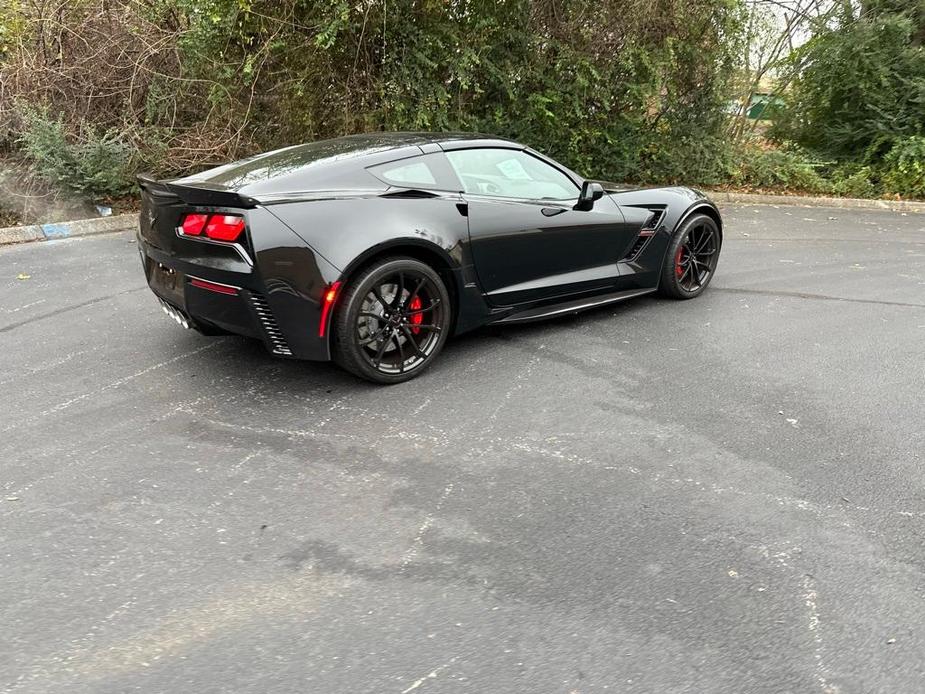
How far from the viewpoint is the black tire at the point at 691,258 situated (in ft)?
18.7

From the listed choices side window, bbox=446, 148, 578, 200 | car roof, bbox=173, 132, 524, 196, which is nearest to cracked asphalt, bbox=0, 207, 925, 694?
side window, bbox=446, 148, 578, 200

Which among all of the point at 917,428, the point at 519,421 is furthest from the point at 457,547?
the point at 917,428

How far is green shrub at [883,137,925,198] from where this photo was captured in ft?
38.0

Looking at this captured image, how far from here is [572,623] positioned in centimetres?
238

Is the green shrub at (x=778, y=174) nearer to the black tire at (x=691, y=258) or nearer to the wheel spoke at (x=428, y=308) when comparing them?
the black tire at (x=691, y=258)

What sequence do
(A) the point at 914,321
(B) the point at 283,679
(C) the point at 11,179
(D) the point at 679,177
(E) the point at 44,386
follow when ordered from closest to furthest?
(B) the point at 283,679
(E) the point at 44,386
(A) the point at 914,321
(C) the point at 11,179
(D) the point at 679,177

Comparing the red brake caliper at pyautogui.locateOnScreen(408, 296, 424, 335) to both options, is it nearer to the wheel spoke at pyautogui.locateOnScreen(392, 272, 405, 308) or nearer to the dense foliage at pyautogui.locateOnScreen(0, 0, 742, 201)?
the wheel spoke at pyautogui.locateOnScreen(392, 272, 405, 308)

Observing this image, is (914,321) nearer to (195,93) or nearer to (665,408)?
(665,408)

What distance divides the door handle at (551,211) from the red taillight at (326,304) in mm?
1652

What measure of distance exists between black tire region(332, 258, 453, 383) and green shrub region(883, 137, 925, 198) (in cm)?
1034

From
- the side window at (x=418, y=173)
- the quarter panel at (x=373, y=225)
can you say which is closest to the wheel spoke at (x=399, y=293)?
the quarter panel at (x=373, y=225)

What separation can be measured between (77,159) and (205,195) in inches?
243

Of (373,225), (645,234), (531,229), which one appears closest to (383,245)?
(373,225)

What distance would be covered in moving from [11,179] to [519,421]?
7.97 meters
